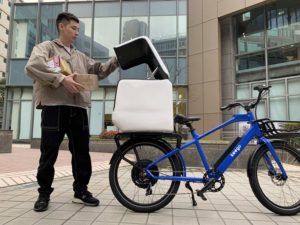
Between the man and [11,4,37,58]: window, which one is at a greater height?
[11,4,37,58]: window

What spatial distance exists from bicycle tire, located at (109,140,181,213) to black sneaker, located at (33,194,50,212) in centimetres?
71

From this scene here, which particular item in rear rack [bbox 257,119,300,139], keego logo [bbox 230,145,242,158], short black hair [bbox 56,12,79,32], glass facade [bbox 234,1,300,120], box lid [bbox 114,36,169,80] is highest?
glass facade [bbox 234,1,300,120]

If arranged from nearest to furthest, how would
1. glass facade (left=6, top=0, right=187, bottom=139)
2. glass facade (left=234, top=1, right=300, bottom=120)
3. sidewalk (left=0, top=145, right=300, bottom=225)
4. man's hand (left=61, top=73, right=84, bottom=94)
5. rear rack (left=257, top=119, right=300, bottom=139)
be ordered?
sidewalk (left=0, top=145, right=300, bottom=225) < man's hand (left=61, top=73, right=84, bottom=94) < rear rack (left=257, top=119, right=300, bottom=139) < glass facade (left=234, top=1, right=300, bottom=120) < glass facade (left=6, top=0, right=187, bottom=139)

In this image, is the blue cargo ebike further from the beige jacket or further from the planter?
the planter

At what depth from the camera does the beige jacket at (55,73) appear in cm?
366

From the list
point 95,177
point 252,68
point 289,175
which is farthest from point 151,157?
point 252,68

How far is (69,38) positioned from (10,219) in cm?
203

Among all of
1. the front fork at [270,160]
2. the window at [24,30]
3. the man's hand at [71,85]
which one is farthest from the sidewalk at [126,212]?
the window at [24,30]

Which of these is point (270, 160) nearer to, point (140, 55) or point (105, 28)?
point (140, 55)

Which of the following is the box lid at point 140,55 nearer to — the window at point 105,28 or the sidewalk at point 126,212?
the sidewalk at point 126,212

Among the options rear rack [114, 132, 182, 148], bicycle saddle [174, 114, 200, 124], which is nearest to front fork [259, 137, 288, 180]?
bicycle saddle [174, 114, 200, 124]

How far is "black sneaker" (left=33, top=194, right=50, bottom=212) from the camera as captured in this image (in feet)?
12.1

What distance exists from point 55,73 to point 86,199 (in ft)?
4.73

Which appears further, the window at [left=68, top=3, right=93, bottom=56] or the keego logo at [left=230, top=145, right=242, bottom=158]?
the window at [left=68, top=3, right=93, bottom=56]
